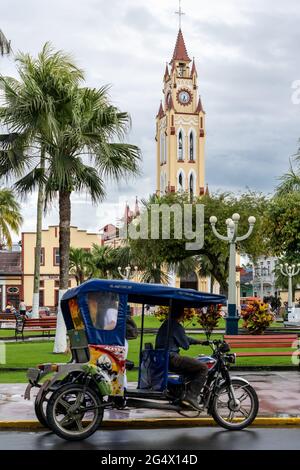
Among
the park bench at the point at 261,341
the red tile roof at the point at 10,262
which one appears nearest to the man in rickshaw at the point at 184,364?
the park bench at the point at 261,341

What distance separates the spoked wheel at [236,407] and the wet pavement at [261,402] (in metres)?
0.91

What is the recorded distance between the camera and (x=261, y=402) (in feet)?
41.7

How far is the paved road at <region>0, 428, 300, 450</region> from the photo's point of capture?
922 centimetres

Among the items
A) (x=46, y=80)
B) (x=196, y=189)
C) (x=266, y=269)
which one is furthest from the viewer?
(x=266, y=269)

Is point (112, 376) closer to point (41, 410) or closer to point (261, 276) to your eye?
point (41, 410)

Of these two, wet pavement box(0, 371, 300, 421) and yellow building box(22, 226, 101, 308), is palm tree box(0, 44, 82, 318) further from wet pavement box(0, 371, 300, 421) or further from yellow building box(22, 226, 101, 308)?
yellow building box(22, 226, 101, 308)

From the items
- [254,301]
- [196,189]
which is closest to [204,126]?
[196,189]

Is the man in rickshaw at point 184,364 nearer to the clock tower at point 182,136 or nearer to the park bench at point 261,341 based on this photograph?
the park bench at point 261,341

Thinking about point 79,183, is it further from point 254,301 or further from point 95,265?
point 95,265

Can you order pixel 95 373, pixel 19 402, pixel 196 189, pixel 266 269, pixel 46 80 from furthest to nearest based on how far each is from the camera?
pixel 266 269 → pixel 196 189 → pixel 46 80 → pixel 19 402 → pixel 95 373

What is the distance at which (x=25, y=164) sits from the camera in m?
21.0

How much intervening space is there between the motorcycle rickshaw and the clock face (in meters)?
93.9

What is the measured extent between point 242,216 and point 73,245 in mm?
29043

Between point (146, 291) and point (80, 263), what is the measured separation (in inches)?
2433
